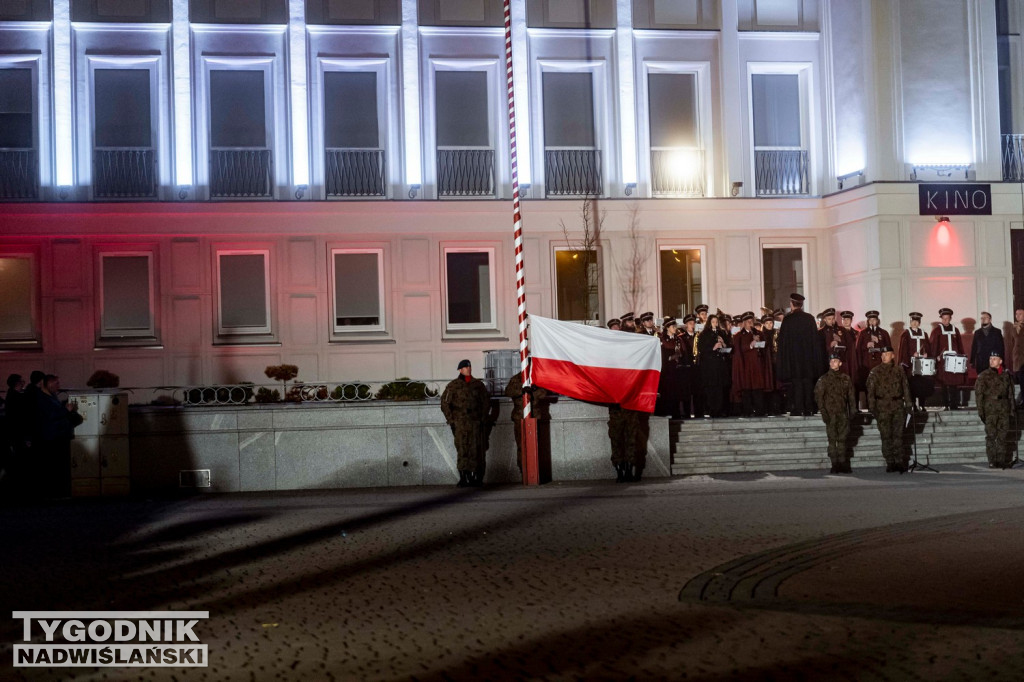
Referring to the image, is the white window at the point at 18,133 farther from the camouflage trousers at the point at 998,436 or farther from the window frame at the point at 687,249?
the camouflage trousers at the point at 998,436

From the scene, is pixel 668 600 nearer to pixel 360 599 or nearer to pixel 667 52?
pixel 360 599

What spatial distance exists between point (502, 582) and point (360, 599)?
47.1 inches

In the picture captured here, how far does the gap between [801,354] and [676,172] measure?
8.87m

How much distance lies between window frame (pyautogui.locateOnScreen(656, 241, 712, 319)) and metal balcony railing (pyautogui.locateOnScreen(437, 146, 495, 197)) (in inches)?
167

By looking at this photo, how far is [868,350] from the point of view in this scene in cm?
2245

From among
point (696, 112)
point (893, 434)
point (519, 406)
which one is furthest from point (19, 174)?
point (893, 434)

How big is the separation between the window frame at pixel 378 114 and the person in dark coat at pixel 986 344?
12934 mm

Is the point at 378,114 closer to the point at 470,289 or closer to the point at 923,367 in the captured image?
the point at 470,289

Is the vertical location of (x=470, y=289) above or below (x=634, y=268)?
below

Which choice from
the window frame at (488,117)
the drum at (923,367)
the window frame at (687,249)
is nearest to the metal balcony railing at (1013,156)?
the window frame at (687,249)

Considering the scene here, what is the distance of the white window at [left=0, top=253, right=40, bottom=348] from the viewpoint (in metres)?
26.7

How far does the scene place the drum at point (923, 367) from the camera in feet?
70.8

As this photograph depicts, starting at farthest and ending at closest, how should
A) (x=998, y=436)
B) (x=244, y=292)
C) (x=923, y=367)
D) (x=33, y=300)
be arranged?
1. (x=244, y=292)
2. (x=33, y=300)
3. (x=923, y=367)
4. (x=998, y=436)

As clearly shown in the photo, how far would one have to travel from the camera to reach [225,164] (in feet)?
89.9
